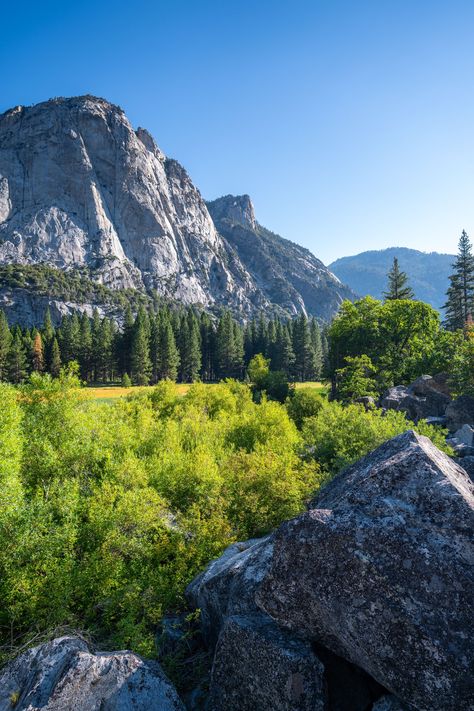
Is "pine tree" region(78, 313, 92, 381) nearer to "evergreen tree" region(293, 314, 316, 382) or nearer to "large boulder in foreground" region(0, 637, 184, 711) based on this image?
"evergreen tree" region(293, 314, 316, 382)

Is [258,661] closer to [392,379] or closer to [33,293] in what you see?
A: [392,379]

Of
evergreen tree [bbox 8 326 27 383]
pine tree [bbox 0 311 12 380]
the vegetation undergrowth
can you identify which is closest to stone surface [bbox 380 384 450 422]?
the vegetation undergrowth

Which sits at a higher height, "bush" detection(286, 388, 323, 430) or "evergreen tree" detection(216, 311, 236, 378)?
"evergreen tree" detection(216, 311, 236, 378)

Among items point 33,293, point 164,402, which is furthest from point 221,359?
point 33,293

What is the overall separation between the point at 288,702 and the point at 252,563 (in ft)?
9.82

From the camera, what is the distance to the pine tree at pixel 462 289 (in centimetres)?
6300

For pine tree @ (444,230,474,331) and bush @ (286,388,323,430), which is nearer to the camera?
bush @ (286,388,323,430)

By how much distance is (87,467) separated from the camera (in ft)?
73.6

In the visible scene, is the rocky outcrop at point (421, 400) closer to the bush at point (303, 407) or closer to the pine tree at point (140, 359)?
the bush at point (303, 407)

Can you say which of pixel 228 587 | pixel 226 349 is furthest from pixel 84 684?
pixel 226 349

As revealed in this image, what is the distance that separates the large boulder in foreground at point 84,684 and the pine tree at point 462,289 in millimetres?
66855

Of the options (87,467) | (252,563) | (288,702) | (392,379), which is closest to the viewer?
(288,702)

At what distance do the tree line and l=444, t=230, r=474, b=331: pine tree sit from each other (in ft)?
116

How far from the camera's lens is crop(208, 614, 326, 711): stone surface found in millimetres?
6055
